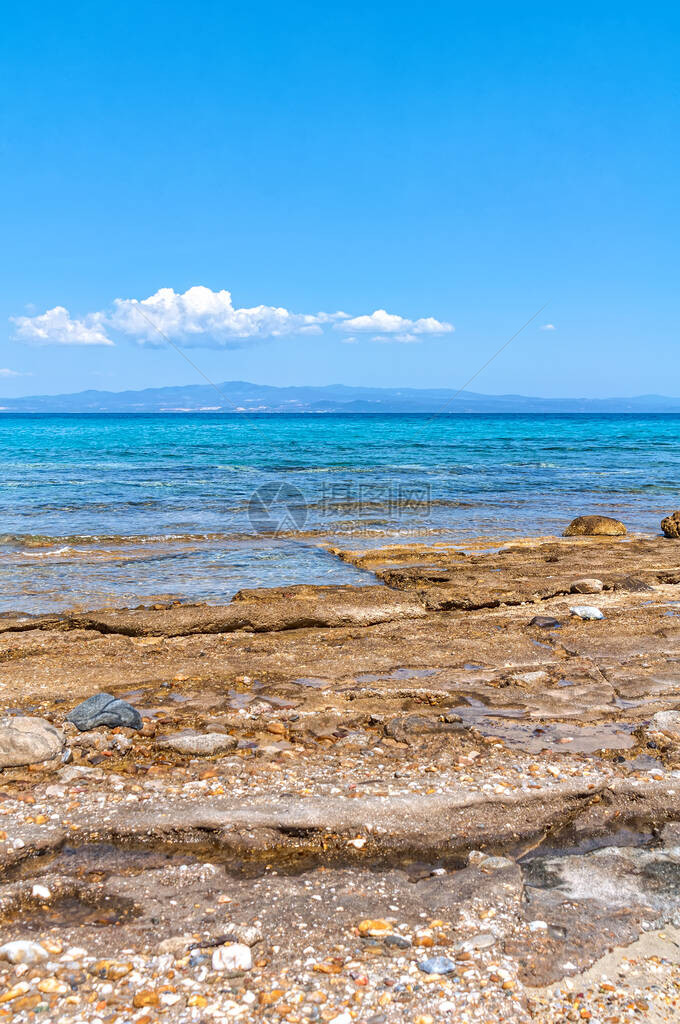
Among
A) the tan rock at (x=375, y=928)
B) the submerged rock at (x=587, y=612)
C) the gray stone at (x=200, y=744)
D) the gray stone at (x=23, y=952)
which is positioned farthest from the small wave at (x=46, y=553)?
the tan rock at (x=375, y=928)

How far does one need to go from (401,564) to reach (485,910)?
9160mm

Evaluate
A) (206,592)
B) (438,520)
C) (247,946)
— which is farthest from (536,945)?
(438,520)

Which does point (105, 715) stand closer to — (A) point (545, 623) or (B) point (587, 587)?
(A) point (545, 623)

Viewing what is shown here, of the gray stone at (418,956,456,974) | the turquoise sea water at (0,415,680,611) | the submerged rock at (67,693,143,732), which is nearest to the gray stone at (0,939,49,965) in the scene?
the gray stone at (418,956,456,974)

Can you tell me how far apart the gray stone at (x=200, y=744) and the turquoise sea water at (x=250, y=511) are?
15.7 ft

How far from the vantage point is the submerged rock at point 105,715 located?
5.51m

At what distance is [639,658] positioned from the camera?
734cm

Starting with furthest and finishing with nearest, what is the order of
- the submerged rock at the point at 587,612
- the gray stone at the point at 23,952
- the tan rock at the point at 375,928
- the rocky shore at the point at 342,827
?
the submerged rock at the point at 587,612, the tan rock at the point at 375,928, the gray stone at the point at 23,952, the rocky shore at the point at 342,827

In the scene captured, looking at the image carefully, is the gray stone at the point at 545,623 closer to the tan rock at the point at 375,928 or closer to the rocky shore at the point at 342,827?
the rocky shore at the point at 342,827

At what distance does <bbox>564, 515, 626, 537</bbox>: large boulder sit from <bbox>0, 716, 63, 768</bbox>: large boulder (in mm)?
12435

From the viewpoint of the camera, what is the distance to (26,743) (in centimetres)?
499

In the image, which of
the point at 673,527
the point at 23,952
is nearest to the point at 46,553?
the point at 23,952

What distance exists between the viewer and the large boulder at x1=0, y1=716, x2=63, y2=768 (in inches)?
194

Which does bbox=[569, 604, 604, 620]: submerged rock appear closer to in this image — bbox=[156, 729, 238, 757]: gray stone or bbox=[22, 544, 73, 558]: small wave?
bbox=[156, 729, 238, 757]: gray stone
